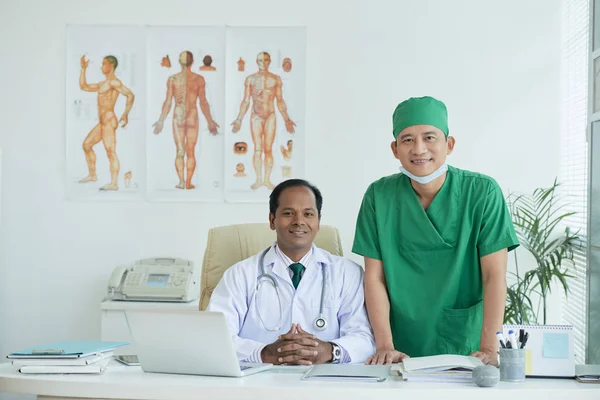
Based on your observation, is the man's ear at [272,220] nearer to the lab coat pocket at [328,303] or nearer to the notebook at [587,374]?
the lab coat pocket at [328,303]

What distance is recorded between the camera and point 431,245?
2.27m

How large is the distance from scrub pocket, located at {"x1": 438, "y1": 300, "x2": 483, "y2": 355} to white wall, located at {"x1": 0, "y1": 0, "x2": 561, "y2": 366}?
5.49 feet

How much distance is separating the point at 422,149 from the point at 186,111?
2.09 m

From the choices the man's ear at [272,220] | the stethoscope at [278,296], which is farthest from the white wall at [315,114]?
the stethoscope at [278,296]

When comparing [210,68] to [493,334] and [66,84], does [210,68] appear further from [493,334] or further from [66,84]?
[493,334]

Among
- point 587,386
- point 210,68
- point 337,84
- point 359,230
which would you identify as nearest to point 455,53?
point 337,84

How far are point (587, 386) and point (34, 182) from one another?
10.7 ft

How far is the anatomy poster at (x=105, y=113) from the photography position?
402 cm

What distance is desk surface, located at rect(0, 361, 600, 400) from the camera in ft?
5.17

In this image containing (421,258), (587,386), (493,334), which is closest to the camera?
(587,386)

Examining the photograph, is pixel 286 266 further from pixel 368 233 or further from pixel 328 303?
pixel 368 233

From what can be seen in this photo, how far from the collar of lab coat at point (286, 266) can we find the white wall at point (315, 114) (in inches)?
59.1

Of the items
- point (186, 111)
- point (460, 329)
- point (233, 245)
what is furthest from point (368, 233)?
point (186, 111)

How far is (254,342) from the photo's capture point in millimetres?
2215
